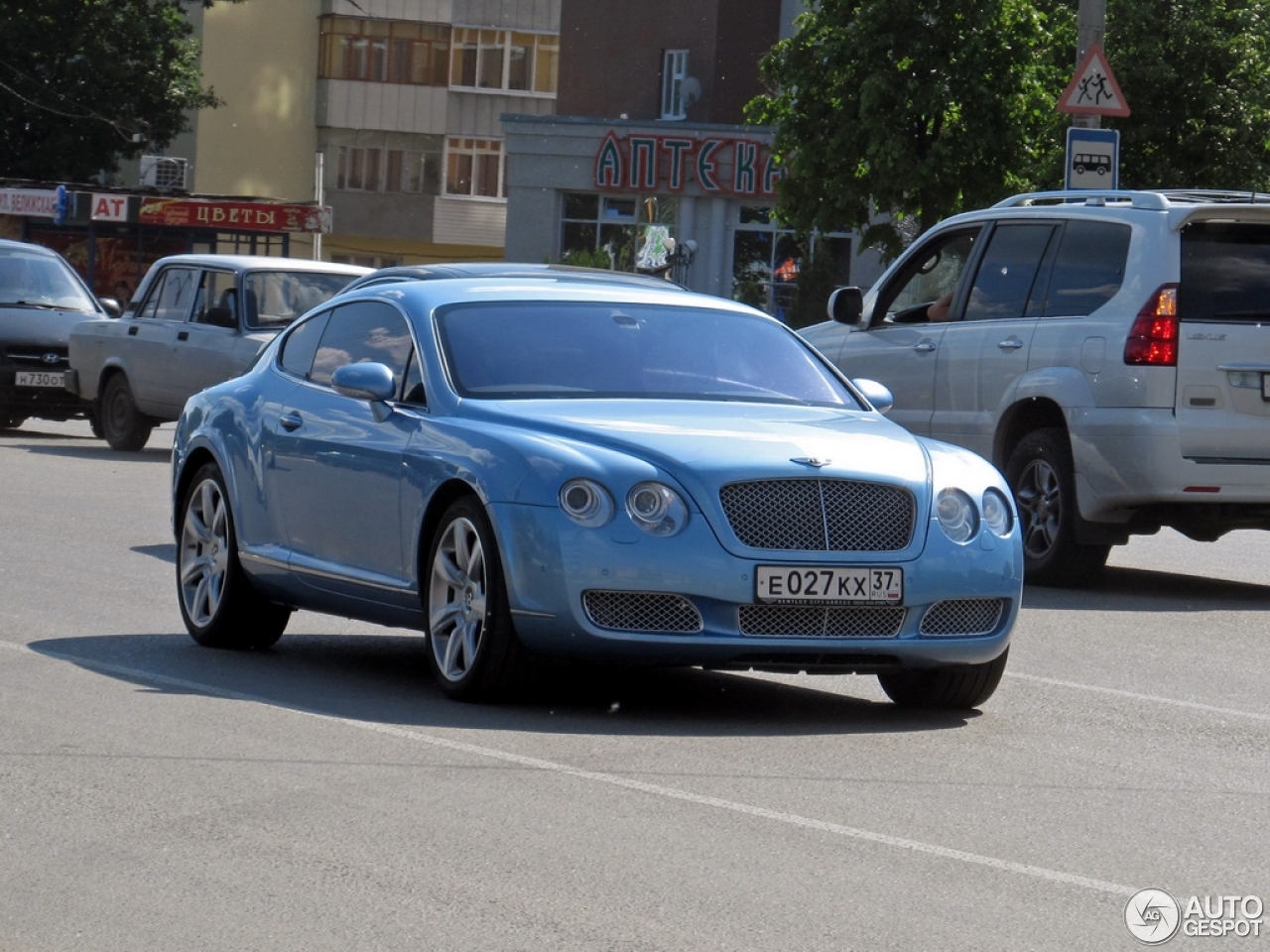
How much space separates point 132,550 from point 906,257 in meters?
4.72

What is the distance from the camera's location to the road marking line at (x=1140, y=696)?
884 centimetres

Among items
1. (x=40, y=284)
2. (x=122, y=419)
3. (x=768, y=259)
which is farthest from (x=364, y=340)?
(x=768, y=259)

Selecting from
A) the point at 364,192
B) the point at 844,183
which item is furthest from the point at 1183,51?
the point at 364,192

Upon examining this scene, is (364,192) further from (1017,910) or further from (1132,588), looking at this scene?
(1017,910)

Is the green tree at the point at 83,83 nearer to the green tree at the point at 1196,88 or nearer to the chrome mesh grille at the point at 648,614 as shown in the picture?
the green tree at the point at 1196,88

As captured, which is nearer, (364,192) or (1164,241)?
(1164,241)

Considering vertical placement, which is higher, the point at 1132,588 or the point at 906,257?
the point at 906,257

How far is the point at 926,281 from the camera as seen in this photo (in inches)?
589

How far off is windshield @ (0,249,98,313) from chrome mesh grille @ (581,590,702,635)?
19.1 meters

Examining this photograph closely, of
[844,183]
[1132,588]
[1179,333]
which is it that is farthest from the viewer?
[844,183]

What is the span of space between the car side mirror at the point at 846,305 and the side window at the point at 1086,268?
52.3 inches

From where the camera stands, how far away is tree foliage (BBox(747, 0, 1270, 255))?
37031 mm

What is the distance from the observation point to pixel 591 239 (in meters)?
62.0

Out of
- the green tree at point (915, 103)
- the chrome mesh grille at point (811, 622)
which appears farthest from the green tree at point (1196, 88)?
the chrome mesh grille at point (811, 622)
